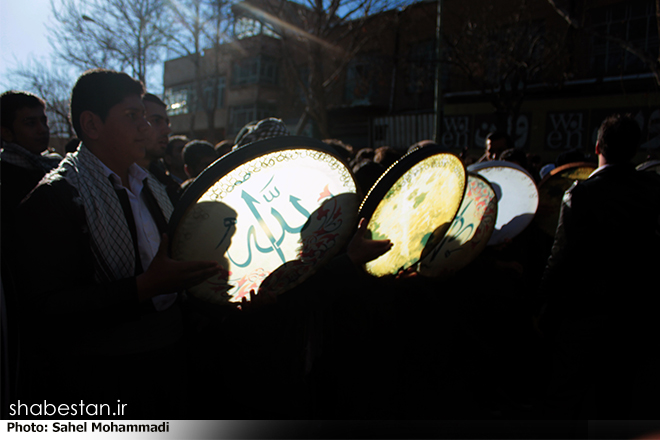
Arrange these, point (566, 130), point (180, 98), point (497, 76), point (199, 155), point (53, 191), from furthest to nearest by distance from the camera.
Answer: point (180, 98) → point (566, 130) → point (497, 76) → point (199, 155) → point (53, 191)

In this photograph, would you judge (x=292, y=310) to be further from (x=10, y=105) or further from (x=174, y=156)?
(x=174, y=156)

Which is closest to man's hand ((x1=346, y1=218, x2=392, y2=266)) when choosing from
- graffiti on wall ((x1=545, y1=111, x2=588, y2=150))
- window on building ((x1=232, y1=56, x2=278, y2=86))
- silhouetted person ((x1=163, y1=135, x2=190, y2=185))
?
silhouetted person ((x1=163, y1=135, x2=190, y2=185))

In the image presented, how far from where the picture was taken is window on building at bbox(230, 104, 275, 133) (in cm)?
2597

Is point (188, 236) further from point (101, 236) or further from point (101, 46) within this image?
point (101, 46)

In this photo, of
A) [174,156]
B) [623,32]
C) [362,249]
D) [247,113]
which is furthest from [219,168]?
[247,113]

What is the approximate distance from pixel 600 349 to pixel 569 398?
32 centimetres

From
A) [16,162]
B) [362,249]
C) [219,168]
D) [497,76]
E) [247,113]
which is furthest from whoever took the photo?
[247,113]

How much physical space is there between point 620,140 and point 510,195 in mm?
636

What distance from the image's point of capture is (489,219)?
2.16m

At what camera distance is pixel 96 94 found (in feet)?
4.45

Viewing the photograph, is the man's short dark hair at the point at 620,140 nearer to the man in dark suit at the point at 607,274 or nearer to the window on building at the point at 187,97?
the man in dark suit at the point at 607,274

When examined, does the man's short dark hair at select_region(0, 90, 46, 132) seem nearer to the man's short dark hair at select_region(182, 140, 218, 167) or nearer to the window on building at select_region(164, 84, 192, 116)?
the man's short dark hair at select_region(182, 140, 218, 167)

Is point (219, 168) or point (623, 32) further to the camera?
point (623, 32)

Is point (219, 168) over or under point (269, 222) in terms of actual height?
over
